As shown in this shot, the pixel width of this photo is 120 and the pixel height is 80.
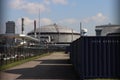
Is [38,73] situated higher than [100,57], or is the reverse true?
[100,57]

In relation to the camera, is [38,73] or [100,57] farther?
[38,73]

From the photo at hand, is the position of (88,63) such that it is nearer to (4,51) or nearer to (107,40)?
(107,40)

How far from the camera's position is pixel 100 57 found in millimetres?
20906

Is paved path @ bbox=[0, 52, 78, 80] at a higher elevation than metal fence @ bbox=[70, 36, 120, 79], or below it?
below

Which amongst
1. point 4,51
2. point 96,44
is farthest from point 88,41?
point 4,51

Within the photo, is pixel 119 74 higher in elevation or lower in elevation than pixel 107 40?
lower

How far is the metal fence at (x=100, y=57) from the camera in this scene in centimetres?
2069

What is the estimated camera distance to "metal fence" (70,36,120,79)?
20688 mm

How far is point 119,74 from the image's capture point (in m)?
20.8

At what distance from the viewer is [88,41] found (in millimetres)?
21031

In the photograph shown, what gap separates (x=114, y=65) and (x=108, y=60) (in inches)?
18.0

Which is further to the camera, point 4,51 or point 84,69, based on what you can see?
point 4,51

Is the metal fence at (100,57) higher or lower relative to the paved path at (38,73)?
higher

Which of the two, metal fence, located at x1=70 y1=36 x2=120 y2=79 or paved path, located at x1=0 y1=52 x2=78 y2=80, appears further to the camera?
paved path, located at x1=0 y1=52 x2=78 y2=80
